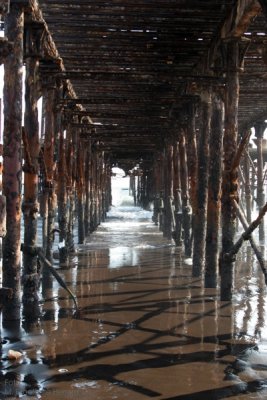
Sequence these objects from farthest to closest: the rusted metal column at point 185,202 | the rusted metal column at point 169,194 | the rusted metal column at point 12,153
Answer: the rusted metal column at point 169,194 → the rusted metal column at point 185,202 → the rusted metal column at point 12,153

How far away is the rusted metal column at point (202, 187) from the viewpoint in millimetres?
8984

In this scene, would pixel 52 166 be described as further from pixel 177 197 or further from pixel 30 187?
pixel 177 197

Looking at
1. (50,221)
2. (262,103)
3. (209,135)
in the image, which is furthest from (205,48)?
(262,103)

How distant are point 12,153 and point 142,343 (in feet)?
7.42

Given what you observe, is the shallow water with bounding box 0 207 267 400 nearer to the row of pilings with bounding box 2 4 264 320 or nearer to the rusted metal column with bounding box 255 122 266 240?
the row of pilings with bounding box 2 4 264 320

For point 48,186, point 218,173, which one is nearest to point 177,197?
point 218,173

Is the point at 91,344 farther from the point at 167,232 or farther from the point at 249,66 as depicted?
the point at 167,232

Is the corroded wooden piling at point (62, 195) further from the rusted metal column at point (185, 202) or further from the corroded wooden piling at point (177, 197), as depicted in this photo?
the corroded wooden piling at point (177, 197)

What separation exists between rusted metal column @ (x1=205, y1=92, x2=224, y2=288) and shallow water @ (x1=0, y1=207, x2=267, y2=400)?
1.17 ft

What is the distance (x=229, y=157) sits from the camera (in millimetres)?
7086

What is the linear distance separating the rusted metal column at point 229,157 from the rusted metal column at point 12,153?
2635 millimetres

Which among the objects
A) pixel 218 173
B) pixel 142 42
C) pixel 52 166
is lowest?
pixel 218 173

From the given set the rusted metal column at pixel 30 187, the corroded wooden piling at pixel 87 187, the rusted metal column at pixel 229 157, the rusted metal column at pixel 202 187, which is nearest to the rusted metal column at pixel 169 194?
the corroded wooden piling at pixel 87 187

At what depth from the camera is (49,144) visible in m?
8.45
